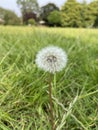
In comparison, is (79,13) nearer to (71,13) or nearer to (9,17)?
(71,13)

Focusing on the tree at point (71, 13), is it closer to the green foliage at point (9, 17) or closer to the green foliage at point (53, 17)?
the green foliage at point (53, 17)

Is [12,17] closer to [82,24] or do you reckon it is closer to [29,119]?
[82,24]

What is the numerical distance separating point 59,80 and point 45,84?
0.09 m

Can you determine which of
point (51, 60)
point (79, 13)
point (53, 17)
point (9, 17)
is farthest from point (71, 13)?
point (51, 60)

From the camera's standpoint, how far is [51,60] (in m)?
0.79

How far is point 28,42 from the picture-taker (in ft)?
6.83

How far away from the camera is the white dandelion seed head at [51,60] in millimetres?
785

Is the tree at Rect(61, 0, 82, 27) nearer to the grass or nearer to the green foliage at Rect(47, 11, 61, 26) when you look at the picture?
the green foliage at Rect(47, 11, 61, 26)

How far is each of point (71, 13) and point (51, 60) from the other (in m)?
12.8

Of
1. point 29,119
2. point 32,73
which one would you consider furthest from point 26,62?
point 29,119

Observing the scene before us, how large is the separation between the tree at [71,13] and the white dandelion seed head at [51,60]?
1189 cm

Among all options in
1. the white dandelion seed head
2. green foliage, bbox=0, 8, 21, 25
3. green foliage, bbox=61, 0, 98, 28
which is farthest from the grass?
green foliage, bbox=61, 0, 98, 28

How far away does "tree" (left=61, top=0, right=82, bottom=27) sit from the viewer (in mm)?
12773

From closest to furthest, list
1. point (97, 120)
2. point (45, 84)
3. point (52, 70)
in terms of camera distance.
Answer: point (52, 70), point (97, 120), point (45, 84)
